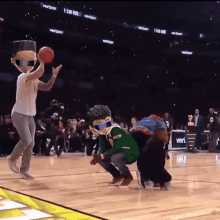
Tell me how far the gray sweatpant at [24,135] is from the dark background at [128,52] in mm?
14525

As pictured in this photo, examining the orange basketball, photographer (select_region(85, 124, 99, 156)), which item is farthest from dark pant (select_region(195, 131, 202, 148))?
the orange basketball

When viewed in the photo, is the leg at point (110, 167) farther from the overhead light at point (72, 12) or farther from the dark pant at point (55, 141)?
the overhead light at point (72, 12)

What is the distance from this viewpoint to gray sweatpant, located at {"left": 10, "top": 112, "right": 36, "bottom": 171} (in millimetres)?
3186

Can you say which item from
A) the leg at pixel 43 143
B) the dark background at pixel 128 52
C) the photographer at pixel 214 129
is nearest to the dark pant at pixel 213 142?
the photographer at pixel 214 129

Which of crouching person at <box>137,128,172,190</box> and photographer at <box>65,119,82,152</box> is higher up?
crouching person at <box>137,128,172,190</box>

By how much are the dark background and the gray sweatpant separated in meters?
14.5

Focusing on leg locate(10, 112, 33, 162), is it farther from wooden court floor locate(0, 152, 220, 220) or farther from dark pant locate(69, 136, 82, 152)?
dark pant locate(69, 136, 82, 152)

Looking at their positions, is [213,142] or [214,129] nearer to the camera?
[214,129]

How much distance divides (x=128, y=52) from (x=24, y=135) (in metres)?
20.9

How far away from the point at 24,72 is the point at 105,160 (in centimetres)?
139

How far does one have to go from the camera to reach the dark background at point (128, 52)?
1948 cm

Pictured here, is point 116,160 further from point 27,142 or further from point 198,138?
point 198,138

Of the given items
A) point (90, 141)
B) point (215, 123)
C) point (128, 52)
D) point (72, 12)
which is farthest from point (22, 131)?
point (128, 52)

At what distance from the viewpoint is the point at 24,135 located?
3178 millimetres
